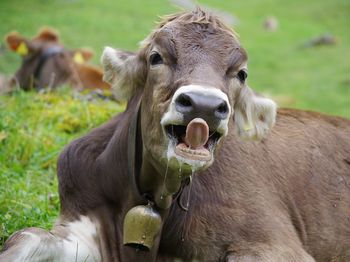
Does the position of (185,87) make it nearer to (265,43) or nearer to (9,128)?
(9,128)

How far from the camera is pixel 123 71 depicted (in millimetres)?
5367

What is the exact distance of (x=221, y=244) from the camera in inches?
205

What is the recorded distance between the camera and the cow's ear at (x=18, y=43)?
48.6 ft

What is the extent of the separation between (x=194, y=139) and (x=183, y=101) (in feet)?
0.67

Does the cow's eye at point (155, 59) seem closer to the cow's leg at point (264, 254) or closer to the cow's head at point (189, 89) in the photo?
the cow's head at point (189, 89)

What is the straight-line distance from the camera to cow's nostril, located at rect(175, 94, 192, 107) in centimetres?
437

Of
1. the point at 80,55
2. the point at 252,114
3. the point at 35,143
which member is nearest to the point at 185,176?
the point at 252,114

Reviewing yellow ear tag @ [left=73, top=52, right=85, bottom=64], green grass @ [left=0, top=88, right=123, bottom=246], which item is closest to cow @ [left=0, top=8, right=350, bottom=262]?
green grass @ [left=0, top=88, right=123, bottom=246]

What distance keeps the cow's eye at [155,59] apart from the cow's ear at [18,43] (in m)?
10.2

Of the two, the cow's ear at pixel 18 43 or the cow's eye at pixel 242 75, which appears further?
the cow's ear at pixel 18 43

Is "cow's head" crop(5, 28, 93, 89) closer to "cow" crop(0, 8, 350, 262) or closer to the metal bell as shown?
"cow" crop(0, 8, 350, 262)

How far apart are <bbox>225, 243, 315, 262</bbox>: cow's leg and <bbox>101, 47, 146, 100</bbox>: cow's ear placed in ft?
3.92

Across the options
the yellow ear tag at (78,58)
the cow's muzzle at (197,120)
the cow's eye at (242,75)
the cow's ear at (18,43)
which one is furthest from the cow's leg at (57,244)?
the yellow ear tag at (78,58)

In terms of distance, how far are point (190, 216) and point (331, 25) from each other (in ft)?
93.3
